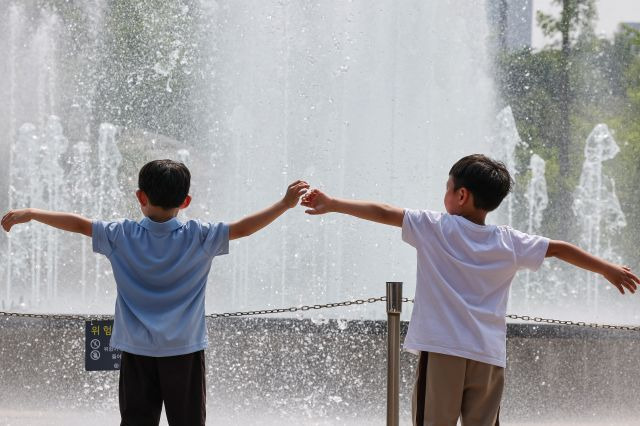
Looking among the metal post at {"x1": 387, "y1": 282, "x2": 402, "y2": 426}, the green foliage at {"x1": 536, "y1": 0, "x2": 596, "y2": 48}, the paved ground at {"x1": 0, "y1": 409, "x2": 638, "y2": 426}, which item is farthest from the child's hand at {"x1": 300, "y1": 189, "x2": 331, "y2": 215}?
the green foliage at {"x1": 536, "y1": 0, "x2": 596, "y2": 48}

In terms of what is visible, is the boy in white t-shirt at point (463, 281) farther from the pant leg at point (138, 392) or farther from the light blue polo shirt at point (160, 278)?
the pant leg at point (138, 392)

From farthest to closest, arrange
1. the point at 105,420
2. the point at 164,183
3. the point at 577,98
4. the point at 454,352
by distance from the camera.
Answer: the point at 577,98 → the point at 105,420 → the point at 164,183 → the point at 454,352

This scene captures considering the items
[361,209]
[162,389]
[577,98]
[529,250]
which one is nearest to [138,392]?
[162,389]

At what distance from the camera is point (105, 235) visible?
109 inches

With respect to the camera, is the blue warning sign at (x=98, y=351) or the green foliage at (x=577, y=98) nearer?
the blue warning sign at (x=98, y=351)

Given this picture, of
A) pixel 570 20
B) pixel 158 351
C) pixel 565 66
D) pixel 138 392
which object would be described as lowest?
pixel 138 392

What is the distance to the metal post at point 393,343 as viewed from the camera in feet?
11.3

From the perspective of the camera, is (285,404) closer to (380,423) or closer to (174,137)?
(380,423)

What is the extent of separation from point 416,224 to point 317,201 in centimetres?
29

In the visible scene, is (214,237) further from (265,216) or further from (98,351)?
(98,351)

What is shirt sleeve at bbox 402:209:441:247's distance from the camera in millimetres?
2756

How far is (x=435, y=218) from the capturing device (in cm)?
277

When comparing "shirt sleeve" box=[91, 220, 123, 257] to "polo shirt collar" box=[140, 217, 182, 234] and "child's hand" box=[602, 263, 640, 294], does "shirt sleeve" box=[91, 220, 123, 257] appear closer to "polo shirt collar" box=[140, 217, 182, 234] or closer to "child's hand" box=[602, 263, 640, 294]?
"polo shirt collar" box=[140, 217, 182, 234]

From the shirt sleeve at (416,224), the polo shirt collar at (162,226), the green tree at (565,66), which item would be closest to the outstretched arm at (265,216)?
the polo shirt collar at (162,226)
